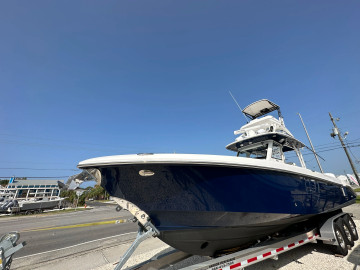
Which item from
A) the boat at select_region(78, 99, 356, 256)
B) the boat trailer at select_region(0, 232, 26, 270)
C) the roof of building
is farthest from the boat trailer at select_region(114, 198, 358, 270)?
the roof of building

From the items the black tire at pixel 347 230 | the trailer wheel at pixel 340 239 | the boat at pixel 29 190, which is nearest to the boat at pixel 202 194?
the trailer wheel at pixel 340 239

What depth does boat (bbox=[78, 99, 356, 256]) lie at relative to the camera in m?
2.27

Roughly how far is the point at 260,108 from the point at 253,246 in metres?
3.88

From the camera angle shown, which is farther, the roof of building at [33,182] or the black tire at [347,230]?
the roof of building at [33,182]

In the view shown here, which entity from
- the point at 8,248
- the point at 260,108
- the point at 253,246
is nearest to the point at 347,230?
the point at 253,246

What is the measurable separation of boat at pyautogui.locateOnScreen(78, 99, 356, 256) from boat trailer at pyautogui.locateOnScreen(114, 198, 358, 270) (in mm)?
117

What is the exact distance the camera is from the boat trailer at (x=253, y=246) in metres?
2.47

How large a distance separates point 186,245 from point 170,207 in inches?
30.1

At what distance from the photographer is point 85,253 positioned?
14.9 ft

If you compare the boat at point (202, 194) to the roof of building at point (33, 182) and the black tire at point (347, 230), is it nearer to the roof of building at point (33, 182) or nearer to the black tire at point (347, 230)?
the black tire at point (347, 230)

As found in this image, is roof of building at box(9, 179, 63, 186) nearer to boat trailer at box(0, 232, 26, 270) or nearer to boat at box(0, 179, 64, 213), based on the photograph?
boat at box(0, 179, 64, 213)

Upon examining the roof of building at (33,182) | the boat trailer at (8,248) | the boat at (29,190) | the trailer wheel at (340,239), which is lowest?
the trailer wheel at (340,239)

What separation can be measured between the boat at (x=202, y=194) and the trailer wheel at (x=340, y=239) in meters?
1.73

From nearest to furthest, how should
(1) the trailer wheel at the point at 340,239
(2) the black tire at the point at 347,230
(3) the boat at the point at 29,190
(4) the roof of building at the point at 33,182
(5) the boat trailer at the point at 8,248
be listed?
(5) the boat trailer at the point at 8,248 → (1) the trailer wheel at the point at 340,239 → (2) the black tire at the point at 347,230 → (3) the boat at the point at 29,190 → (4) the roof of building at the point at 33,182
